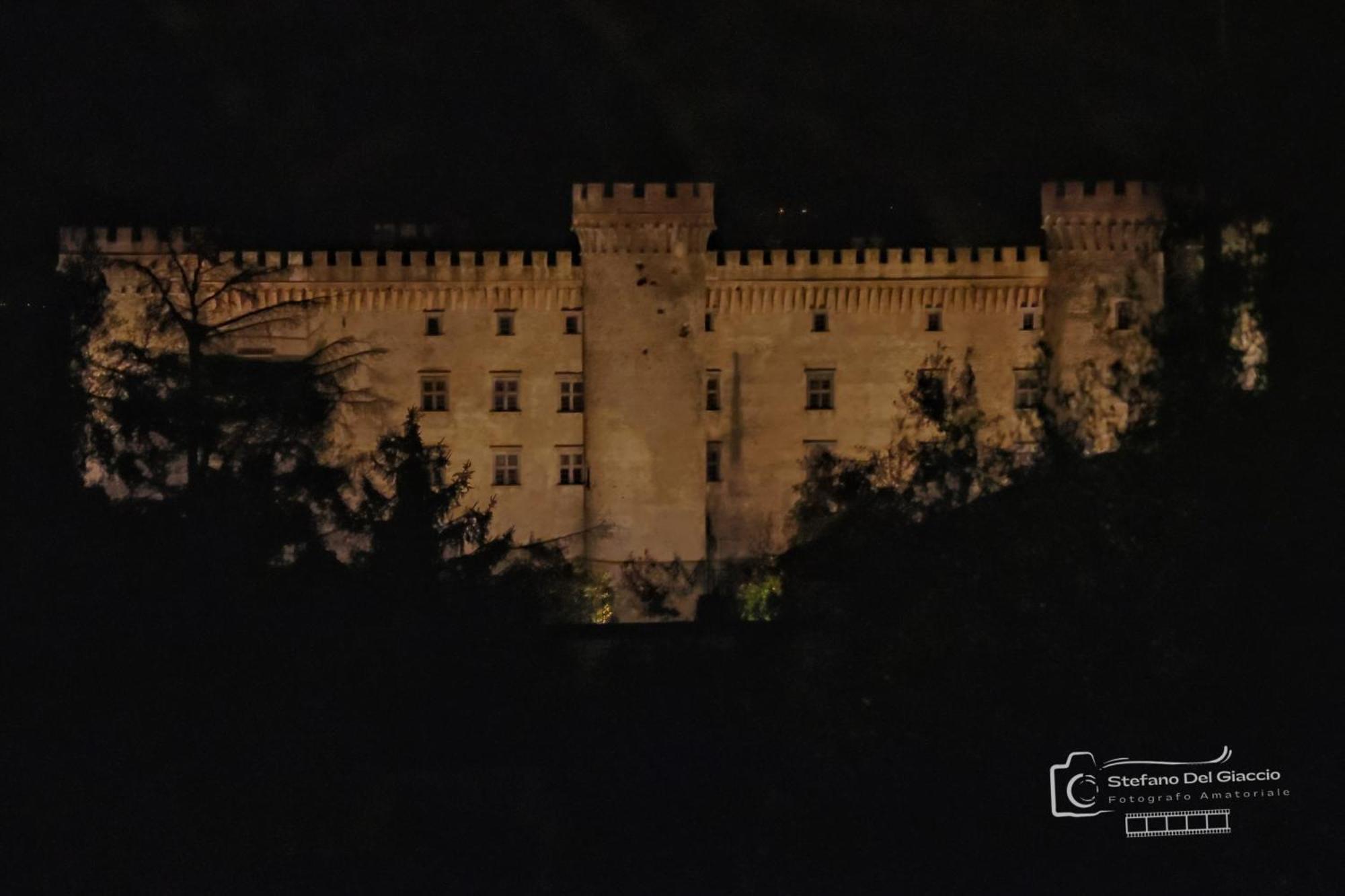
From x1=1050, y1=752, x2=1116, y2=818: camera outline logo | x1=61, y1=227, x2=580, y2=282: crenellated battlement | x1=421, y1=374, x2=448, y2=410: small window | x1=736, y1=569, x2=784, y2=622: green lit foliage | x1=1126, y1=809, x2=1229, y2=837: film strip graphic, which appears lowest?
x1=1126, y1=809, x2=1229, y2=837: film strip graphic

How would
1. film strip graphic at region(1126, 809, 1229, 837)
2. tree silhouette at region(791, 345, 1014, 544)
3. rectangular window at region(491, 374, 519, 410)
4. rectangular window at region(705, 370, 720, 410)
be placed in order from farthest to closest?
rectangular window at region(491, 374, 519, 410) < rectangular window at region(705, 370, 720, 410) < tree silhouette at region(791, 345, 1014, 544) < film strip graphic at region(1126, 809, 1229, 837)

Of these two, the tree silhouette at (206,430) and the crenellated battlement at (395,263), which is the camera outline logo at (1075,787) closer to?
the tree silhouette at (206,430)

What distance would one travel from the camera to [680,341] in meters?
55.3

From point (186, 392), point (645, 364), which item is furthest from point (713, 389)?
point (186, 392)

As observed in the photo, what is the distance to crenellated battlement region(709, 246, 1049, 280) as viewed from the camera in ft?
184

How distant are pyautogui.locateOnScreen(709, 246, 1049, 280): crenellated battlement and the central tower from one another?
94 centimetres

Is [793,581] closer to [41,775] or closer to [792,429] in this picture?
[792,429]

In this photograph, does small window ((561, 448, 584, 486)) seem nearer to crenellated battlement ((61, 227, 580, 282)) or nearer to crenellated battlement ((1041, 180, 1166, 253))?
crenellated battlement ((61, 227, 580, 282))

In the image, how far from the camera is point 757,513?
2201 inches

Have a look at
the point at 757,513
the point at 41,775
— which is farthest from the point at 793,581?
the point at 41,775

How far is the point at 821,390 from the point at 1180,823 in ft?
47.4

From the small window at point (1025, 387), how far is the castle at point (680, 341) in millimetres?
21

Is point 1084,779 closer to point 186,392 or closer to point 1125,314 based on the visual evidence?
point 186,392

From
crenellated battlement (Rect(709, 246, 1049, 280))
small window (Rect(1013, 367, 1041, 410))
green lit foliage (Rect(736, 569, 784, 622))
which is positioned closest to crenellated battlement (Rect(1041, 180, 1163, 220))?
crenellated battlement (Rect(709, 246, 1049, 280))
